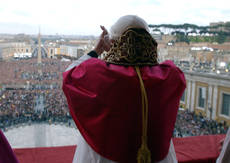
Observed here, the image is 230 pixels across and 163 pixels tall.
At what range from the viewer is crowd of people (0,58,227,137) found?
13.2 ft

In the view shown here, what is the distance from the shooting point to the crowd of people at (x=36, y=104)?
13.2 ft

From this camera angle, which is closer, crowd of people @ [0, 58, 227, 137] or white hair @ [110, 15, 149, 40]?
white hair @ [110, 15, 149, 40]

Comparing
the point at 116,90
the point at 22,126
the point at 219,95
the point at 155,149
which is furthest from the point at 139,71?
the point at 219,95

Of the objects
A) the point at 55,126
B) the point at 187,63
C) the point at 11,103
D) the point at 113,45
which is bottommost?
the point at 55,126

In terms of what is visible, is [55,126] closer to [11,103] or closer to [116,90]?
[11,103]

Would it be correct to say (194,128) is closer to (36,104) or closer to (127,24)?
(36,104)

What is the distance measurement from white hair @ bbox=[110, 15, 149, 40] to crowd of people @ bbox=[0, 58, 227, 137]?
308 cm

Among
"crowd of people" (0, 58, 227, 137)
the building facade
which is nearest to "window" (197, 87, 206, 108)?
the building facade

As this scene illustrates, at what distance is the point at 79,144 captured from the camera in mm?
612

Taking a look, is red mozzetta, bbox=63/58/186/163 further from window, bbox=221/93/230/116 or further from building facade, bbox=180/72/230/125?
window, bbox=221/93/230/116

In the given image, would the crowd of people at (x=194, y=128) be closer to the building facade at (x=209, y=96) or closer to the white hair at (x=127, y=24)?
the building facade at (x=209, y=96)

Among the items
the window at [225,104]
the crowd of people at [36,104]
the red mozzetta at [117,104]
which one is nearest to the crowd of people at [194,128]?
the crowd of people at [36,104]

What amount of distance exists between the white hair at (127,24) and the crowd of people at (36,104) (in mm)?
3078

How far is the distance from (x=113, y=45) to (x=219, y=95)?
549 cm
